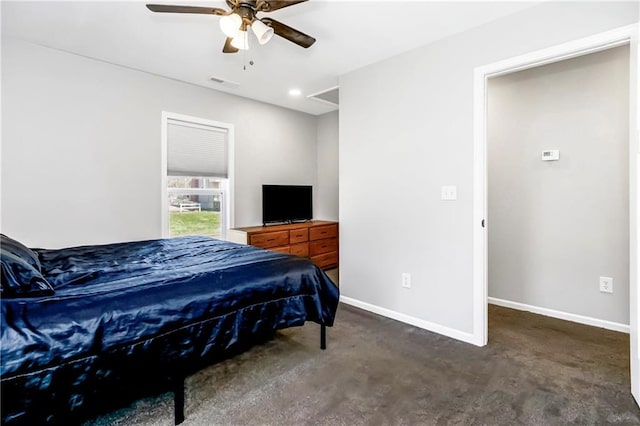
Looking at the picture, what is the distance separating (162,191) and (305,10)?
7.95 feet

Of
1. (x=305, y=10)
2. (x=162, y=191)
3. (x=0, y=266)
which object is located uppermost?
(x=305, y=10)

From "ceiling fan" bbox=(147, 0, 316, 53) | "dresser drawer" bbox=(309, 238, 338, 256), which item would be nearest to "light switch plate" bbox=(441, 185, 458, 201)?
"ceiling fan" bbox=(147, 0, 316, 53)

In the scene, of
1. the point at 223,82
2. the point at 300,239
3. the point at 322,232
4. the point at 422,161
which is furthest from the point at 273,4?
the point at 322,232

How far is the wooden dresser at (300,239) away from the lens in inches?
158

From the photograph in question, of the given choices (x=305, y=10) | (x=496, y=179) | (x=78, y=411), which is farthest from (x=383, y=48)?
(x=78, y=411)

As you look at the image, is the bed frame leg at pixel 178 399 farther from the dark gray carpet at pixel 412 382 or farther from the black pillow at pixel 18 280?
the black pillow at pixel 18 280

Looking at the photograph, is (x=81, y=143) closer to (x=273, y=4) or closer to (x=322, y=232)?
(x=273, y=4)

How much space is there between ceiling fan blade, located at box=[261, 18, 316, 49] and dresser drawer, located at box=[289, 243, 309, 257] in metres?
2.69

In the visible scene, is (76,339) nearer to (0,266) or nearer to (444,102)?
(0,266)

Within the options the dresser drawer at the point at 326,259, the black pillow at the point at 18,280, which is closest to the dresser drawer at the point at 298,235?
the dresser drawer at the point at 326,259

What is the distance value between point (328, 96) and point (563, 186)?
281 cm

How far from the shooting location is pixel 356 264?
346 cm

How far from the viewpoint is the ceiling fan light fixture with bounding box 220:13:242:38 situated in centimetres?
193

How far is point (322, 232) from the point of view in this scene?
4797mm
